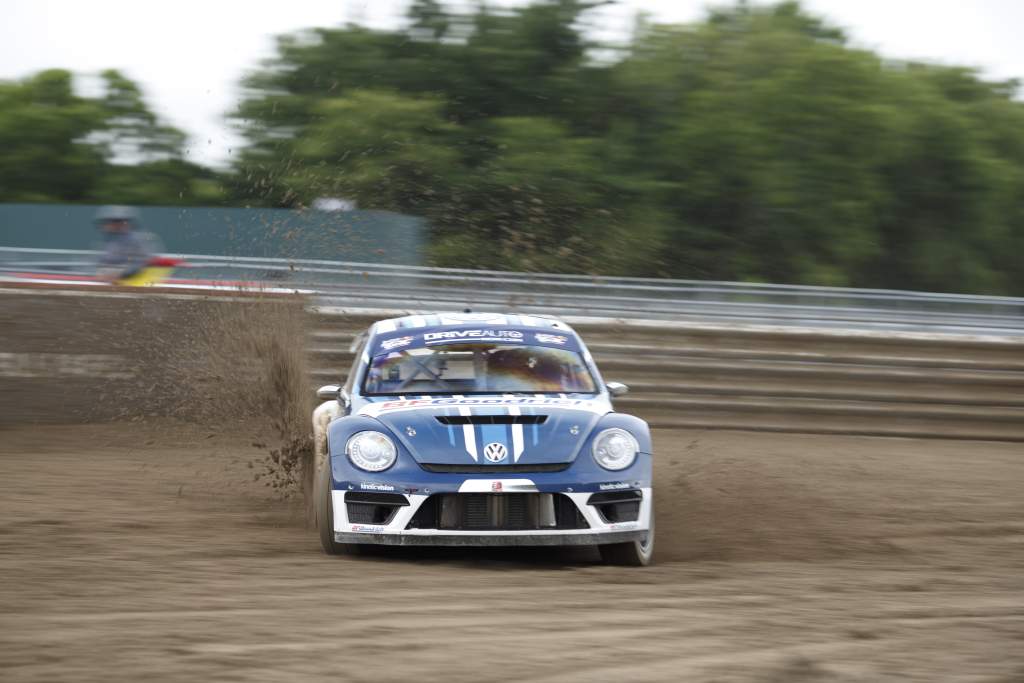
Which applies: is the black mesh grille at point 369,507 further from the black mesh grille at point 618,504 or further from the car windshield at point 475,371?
the car windshield at point 475,371

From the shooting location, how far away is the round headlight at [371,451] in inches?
266

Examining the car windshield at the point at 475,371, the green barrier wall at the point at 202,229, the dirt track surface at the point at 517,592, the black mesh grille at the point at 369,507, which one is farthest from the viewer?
the green barrier wall at the point at 202,229

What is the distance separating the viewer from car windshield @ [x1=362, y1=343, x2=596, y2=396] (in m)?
7.79

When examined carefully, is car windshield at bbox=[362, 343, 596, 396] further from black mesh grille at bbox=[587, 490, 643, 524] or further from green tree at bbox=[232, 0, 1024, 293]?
green tree at bbox=[232, 0, 1024, 293]

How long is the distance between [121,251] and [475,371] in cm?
807

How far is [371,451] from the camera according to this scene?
269 inches

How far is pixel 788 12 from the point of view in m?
47.0

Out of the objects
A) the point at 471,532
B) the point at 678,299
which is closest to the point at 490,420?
the point at 471,532

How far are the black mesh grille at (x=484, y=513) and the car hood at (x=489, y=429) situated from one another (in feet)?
0.61

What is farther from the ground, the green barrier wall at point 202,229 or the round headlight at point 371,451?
the round headlight at point 371,451

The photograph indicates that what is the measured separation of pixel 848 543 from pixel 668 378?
5755mm

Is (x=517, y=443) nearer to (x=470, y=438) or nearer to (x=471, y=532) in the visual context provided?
(x=470, y=438)

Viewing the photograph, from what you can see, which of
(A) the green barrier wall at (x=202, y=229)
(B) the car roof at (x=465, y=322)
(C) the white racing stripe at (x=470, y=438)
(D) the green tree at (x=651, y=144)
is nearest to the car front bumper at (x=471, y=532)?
(C) the white racing stripe at (x=470, y=438)

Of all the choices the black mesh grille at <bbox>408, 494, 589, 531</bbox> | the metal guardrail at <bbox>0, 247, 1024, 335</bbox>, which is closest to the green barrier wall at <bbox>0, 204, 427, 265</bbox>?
the metal guardrail at <bbox>0, 247, 1024, 335</bbox>
